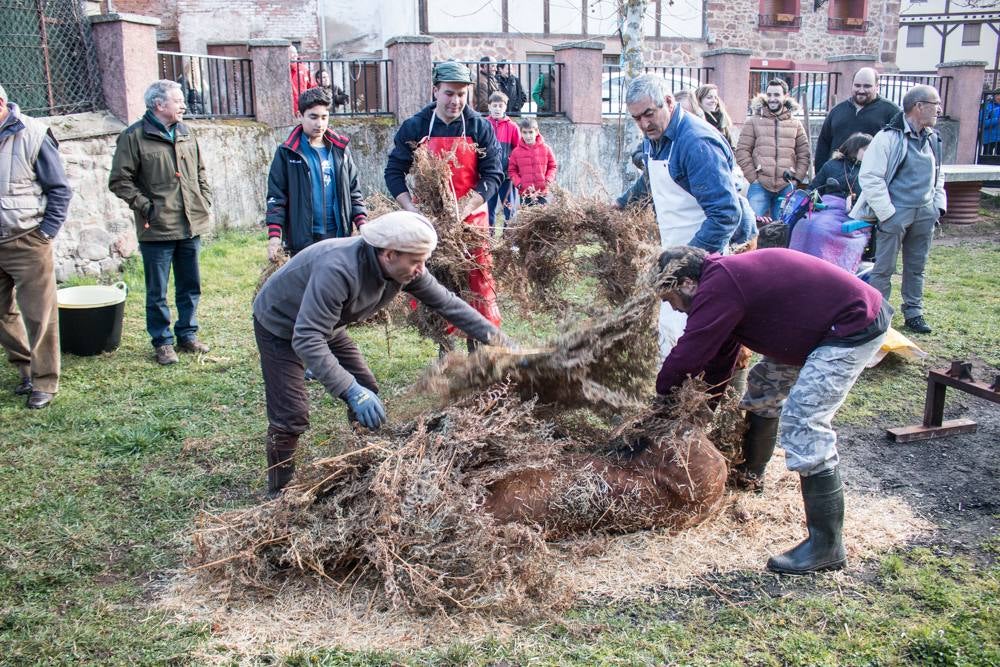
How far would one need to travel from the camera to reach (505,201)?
7.59 meters

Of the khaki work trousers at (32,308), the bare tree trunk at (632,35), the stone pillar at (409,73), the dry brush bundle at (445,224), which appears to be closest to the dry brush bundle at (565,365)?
the dry brush bundle at (445,224)

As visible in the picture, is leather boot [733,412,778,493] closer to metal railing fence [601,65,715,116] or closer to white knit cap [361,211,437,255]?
white knit cap [361,211,437,255]

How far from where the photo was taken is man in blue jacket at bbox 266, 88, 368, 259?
18.0 ft

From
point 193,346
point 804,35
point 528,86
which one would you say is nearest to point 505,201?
point 193,346

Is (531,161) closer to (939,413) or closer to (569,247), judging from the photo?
(569,247)

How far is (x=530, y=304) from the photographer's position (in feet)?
17.1

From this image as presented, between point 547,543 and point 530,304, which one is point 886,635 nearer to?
point 547,543

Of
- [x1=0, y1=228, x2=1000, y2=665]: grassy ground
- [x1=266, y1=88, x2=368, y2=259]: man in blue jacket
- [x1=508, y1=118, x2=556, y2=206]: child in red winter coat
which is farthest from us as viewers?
[x1=508, y1=118, x2=556, y2=206]: child in red winter coat

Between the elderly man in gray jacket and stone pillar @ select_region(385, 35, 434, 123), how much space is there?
741 cm

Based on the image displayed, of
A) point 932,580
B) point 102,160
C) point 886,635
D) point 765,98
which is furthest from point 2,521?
point 765,98

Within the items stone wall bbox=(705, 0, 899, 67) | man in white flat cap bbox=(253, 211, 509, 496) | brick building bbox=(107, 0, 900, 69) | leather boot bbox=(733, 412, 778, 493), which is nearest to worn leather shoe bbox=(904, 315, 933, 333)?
leather boot bbox=(733, 412, 778, 493)

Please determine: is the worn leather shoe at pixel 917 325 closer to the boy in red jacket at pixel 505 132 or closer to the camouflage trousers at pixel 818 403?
the boy in red jacket at pixel 505 132

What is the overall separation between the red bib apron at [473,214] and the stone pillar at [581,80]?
8867mm

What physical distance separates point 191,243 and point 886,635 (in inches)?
211
